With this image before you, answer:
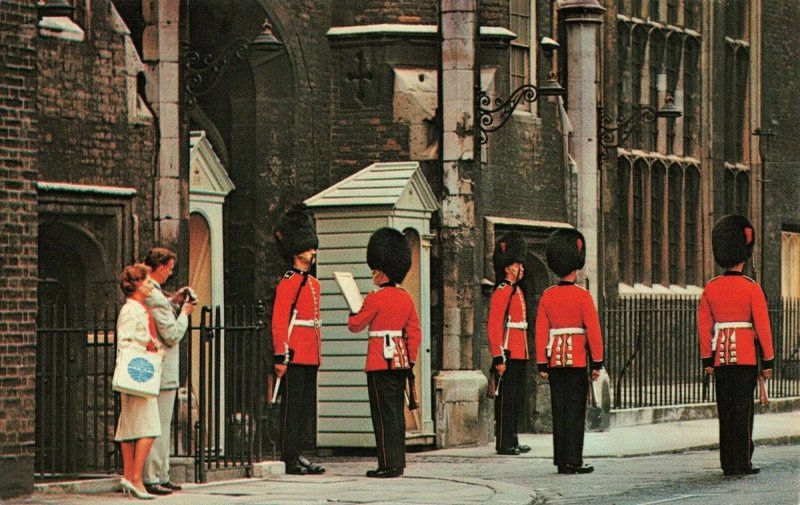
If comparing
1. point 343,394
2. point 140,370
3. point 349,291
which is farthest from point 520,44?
point 140,370

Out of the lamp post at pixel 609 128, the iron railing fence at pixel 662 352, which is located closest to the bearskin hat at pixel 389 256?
the lamp post at pixel 609 128

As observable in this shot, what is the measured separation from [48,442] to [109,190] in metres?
2.48

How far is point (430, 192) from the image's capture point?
23422mm

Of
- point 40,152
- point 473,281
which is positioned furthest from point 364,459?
point 40,152

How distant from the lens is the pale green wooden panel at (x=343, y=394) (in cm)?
2258

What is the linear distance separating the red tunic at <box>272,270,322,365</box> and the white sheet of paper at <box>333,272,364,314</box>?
0.98ft

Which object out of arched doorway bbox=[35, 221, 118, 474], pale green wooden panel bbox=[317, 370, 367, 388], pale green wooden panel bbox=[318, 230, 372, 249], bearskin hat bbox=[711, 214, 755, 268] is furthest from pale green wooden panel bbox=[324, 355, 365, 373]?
bearskin hat bbox=[711, 214, 755, 268]

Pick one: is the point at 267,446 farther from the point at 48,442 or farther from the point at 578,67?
the point at 578,67

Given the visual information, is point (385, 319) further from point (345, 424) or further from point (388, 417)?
point (345, 424)

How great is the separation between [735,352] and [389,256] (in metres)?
3.10

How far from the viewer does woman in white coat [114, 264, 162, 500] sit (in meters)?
16.8

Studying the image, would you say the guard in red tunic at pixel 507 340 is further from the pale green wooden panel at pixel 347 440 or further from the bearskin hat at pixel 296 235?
the bearskin hat at pixel 296 235

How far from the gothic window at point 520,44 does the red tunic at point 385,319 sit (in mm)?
7153

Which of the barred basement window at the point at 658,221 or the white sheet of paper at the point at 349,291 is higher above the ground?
the barred basement window at the point at 658,221
